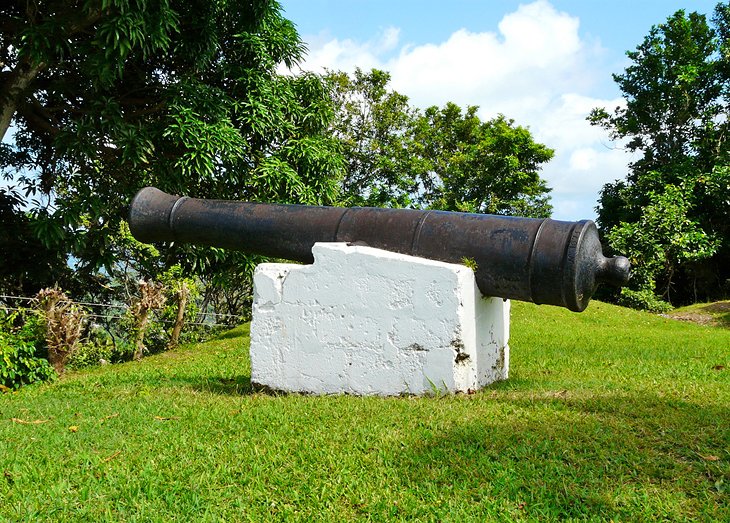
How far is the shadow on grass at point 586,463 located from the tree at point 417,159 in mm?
18293

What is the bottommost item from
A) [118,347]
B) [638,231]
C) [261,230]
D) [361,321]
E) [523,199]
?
[118,347]

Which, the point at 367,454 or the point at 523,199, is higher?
the point at 523,199

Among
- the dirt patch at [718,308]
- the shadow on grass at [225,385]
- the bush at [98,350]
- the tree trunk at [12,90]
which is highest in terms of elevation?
the tree trunk at [12,90]

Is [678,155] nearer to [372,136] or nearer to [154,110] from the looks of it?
[372,136]

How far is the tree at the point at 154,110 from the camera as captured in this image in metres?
9.25

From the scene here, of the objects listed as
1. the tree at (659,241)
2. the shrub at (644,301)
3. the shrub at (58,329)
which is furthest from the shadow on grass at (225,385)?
the tree at (659,241)

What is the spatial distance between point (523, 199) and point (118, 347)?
15855 mm

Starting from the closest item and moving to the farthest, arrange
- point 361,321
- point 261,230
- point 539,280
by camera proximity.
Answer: point 539,280 < point 361,321 < point 261,230

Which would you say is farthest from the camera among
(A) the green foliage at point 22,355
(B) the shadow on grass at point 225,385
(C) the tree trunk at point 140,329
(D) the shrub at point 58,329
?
(C) the tree trunk at point 140,329

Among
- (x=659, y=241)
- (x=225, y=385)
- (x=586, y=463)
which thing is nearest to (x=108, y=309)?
(x=225, y=385)

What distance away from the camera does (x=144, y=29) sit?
28.8ft

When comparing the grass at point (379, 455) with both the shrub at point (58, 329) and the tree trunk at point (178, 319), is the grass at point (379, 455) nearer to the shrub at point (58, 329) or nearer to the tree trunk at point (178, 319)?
the shrub at point (58, 329)

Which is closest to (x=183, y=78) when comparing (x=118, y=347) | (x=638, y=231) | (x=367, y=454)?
(x=118, y=347)

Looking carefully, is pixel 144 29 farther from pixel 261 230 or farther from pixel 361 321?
A: pixel 361 321
